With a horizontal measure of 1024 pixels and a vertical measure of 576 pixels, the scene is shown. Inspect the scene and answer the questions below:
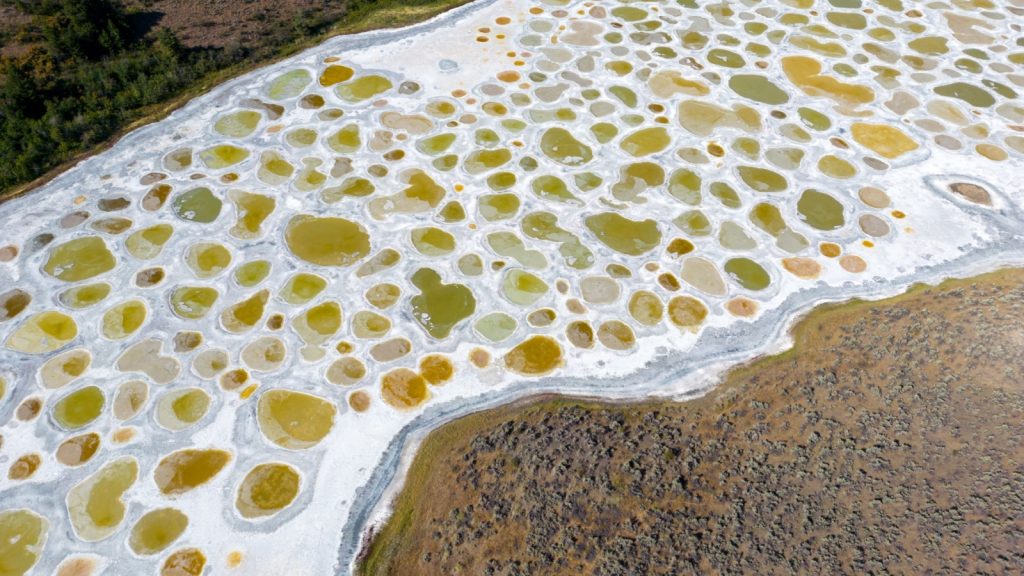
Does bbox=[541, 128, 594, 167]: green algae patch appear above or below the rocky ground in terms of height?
above

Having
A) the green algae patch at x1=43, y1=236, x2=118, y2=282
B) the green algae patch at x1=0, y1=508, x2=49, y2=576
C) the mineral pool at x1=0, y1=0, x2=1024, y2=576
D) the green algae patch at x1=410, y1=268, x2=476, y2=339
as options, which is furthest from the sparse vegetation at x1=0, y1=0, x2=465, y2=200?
the green algae patch at x1=410, y1=268, x2=476, y2=339

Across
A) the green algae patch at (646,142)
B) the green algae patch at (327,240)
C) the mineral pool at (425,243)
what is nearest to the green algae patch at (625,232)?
the mineral pool at (425,243)

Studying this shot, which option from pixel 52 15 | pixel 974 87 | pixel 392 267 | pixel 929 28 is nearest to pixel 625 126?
pixel 392 267

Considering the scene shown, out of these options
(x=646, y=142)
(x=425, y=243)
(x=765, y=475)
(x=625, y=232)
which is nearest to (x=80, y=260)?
(x=425, y=243)

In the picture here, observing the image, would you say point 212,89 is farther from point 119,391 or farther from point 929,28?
point 929,28

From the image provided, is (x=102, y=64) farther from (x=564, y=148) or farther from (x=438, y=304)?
(x=564, y=148)

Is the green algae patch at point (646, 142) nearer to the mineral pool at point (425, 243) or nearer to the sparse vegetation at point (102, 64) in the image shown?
the mineral pool at point (425, 243)

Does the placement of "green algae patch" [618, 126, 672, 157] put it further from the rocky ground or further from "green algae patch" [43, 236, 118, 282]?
"green algae patch" [43, 236, 118, 282]
